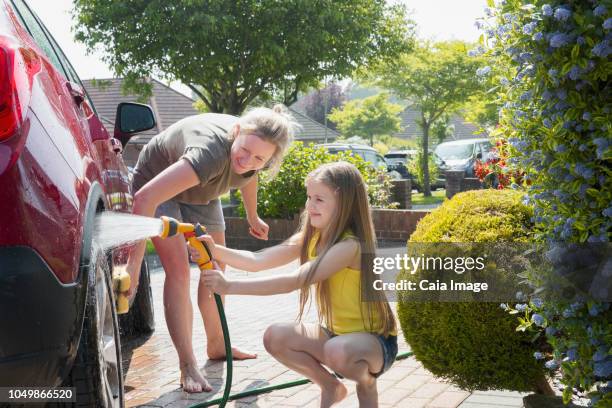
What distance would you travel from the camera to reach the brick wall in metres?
12.6

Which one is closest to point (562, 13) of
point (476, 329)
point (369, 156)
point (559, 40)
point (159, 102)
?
point (559, 40)

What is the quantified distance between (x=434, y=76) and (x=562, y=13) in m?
31.6

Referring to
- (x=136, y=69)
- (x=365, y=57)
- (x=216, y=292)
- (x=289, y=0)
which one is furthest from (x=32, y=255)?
(x=365, y=57)

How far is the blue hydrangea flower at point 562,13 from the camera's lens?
287 centimetres

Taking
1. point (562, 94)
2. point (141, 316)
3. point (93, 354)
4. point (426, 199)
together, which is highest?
point (562, 94)

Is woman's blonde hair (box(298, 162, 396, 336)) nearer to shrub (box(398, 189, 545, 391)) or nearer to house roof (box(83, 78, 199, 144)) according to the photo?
shrub (box(398, 189, 545, 391))

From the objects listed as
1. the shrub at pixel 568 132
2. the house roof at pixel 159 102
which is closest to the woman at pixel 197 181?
the shrub at pixel 568 132

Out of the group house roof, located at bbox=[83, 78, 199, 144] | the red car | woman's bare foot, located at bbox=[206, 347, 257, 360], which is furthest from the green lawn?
the red car

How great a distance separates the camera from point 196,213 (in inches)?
202

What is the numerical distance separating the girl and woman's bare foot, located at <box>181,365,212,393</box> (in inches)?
34.6

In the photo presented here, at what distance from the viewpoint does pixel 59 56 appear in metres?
3.88

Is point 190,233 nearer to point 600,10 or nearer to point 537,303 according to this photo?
point 537,303

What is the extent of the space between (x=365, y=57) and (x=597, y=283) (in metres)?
26.6

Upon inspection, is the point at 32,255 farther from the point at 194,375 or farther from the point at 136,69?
the point at 136,69
